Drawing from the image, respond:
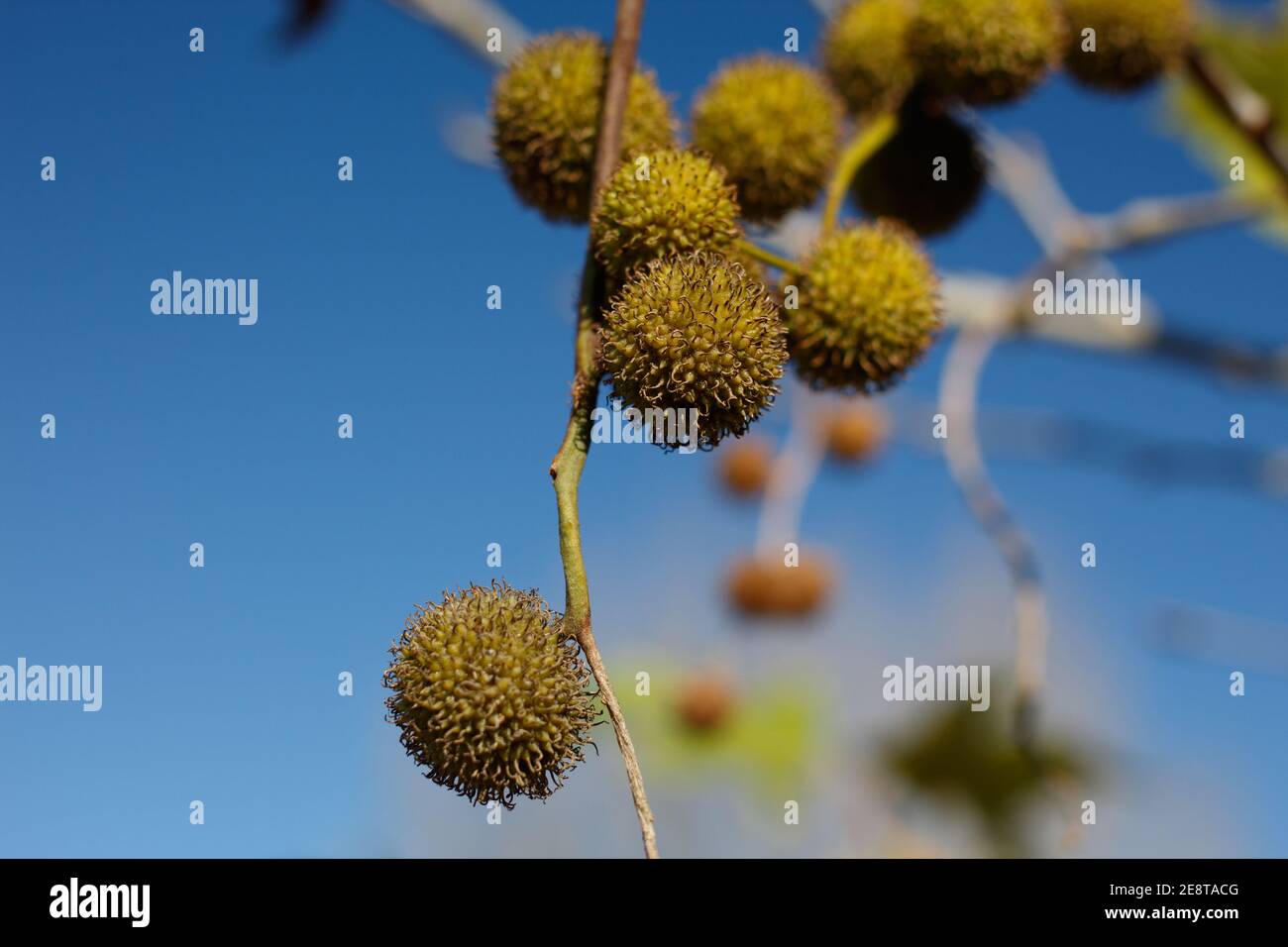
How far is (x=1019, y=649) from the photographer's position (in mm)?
2309

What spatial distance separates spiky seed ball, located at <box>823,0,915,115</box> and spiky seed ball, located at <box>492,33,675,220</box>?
73 cm

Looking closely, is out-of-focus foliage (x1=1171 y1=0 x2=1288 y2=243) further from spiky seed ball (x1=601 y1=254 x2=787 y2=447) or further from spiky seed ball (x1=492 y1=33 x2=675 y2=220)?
spiky seed ball (x1=601 y1=254 x2=787 y2=447)

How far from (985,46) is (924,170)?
0.28 metres

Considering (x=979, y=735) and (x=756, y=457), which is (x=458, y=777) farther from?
(x=979, y=735)

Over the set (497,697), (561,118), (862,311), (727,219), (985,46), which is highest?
(985,46)

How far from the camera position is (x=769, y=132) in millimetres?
1953

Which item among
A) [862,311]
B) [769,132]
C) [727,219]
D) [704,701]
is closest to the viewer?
[727,219]

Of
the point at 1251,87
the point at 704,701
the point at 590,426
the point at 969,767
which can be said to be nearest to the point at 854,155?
the point at 590,426

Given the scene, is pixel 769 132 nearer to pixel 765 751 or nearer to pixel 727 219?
pixel 727 219

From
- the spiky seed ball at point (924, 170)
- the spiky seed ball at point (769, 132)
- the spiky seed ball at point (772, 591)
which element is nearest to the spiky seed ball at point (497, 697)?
the spiky seed ball at point (769, 132)

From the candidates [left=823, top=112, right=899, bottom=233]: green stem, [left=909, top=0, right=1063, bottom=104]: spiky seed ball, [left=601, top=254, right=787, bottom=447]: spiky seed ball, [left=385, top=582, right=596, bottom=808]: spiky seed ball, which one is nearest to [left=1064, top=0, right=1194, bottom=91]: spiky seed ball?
[left=909, top=0, right=1063, bottom=104]: spiky seed ball

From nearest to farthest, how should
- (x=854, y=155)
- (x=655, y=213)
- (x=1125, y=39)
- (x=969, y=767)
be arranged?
1. (x=655, y=213)
2. (x=854, y=155)
3. (x=1125, y=39)
4. (x=969, y=767)

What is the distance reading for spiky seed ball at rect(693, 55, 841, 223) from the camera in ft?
6.42
